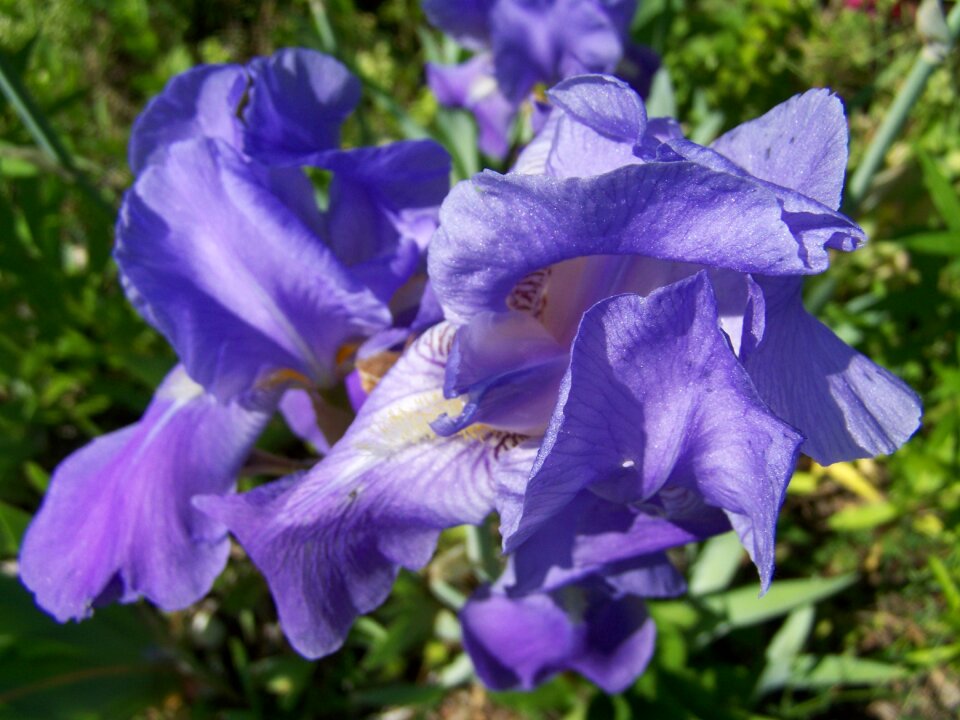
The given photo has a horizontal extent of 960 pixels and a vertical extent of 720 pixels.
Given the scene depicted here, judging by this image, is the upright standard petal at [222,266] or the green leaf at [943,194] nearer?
the upright standard petal at [222,266]

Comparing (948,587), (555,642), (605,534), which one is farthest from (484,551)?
(948,587)

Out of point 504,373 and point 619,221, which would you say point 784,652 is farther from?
point 619,221

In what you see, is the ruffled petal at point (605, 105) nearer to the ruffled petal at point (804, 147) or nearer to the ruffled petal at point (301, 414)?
the ruffled petal at point (804, 147)

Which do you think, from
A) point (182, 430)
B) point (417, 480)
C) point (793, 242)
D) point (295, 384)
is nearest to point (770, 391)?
point (793, 242)

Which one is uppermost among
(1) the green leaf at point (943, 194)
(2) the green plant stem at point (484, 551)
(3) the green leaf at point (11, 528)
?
(1) the green leaf at point (943, 194)

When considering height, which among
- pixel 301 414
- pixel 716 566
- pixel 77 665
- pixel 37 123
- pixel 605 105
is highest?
pixel 605 105

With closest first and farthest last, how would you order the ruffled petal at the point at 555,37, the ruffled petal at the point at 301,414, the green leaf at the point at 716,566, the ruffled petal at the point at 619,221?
the ruffled petal at the point at 619,221 < the ruffled petal at the point at 301,414 < the green leaf at the point at 716,566 < the ruffled petal at the point at 555,37

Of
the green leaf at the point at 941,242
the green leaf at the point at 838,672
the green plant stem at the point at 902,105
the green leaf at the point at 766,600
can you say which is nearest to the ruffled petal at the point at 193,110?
the green plant stem at the point at 902,105

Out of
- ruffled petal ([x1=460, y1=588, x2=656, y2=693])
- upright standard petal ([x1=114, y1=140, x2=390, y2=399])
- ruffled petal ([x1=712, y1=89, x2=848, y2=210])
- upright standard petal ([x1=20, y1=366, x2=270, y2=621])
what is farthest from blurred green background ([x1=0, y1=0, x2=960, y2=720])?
ruffled petal ([x1=712, y1=89, x2=848, y2=210])
